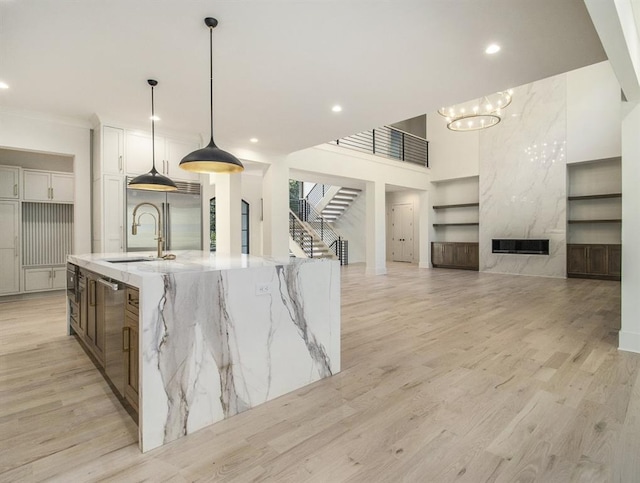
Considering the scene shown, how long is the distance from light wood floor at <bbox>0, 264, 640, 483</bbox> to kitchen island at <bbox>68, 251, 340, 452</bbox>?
0.12 metres

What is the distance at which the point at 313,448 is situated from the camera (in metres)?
1.82

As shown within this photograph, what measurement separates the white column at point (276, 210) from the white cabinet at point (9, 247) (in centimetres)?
408

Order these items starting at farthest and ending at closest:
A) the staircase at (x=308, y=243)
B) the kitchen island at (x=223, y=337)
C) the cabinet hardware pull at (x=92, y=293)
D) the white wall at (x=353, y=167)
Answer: the staircase at (x=308, y=243) < the white wall at (x=353, y=167) < the cabinet hardware pull at (x=92, y=293) < the kitchen island at (x=223, y=337)

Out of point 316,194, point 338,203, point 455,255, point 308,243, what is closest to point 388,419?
point 308,243

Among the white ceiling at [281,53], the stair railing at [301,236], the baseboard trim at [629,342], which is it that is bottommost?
the baseboard trim at [629,342]

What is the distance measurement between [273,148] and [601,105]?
24.8ft

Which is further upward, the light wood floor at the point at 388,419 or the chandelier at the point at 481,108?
the chandelier at the point at 481,108

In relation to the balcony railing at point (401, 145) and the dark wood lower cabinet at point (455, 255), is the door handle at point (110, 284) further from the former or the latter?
the dark wood lower cabinet at point (455, 255)

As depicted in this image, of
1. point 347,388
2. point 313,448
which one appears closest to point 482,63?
point 347,388

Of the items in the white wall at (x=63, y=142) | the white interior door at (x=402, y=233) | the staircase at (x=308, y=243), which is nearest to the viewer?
the white wall at (x=63, y=142)

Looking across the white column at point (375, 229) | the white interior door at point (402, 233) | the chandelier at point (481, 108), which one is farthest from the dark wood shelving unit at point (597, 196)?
the white interior door at point (402, 233)

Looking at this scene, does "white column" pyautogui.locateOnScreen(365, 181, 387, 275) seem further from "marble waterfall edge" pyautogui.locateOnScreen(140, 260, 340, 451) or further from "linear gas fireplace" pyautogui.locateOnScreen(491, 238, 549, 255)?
"marble waterfall edge" pyautogui.locateOnScreen(140, 260, 340, 451)

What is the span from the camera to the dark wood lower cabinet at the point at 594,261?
7850 mm

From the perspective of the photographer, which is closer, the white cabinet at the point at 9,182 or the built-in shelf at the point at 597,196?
the white cabinet at the point at 9,182
